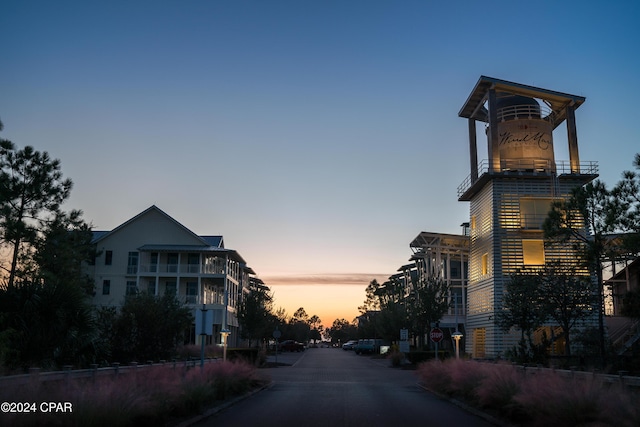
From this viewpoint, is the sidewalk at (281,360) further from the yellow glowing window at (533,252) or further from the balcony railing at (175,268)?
the yellow glowing window at (533,252)

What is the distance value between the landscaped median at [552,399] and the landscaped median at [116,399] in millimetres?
6750

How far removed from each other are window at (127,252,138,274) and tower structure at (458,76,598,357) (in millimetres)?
31862

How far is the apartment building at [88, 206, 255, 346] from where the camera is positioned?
181 ft

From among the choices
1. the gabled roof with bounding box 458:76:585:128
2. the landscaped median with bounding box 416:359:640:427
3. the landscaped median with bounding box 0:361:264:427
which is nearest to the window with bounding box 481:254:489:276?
the gabled roof with bounding box 458:76:585:128

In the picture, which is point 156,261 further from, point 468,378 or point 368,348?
point 468,378

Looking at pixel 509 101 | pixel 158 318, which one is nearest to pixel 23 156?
pixel 158 318

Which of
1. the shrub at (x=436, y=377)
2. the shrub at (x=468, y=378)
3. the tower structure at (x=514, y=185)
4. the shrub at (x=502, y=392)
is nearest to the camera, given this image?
the shrub at (x=502, y=392)

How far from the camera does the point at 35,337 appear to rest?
15.6 m

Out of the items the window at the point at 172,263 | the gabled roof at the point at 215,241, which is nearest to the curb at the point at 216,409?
the window at the point at 172,263

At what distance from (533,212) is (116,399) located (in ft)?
107

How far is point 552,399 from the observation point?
10.3 meters

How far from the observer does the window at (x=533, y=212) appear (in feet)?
122

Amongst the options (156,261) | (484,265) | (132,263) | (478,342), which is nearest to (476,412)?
(484,265)

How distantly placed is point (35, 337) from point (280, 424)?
297 inches
